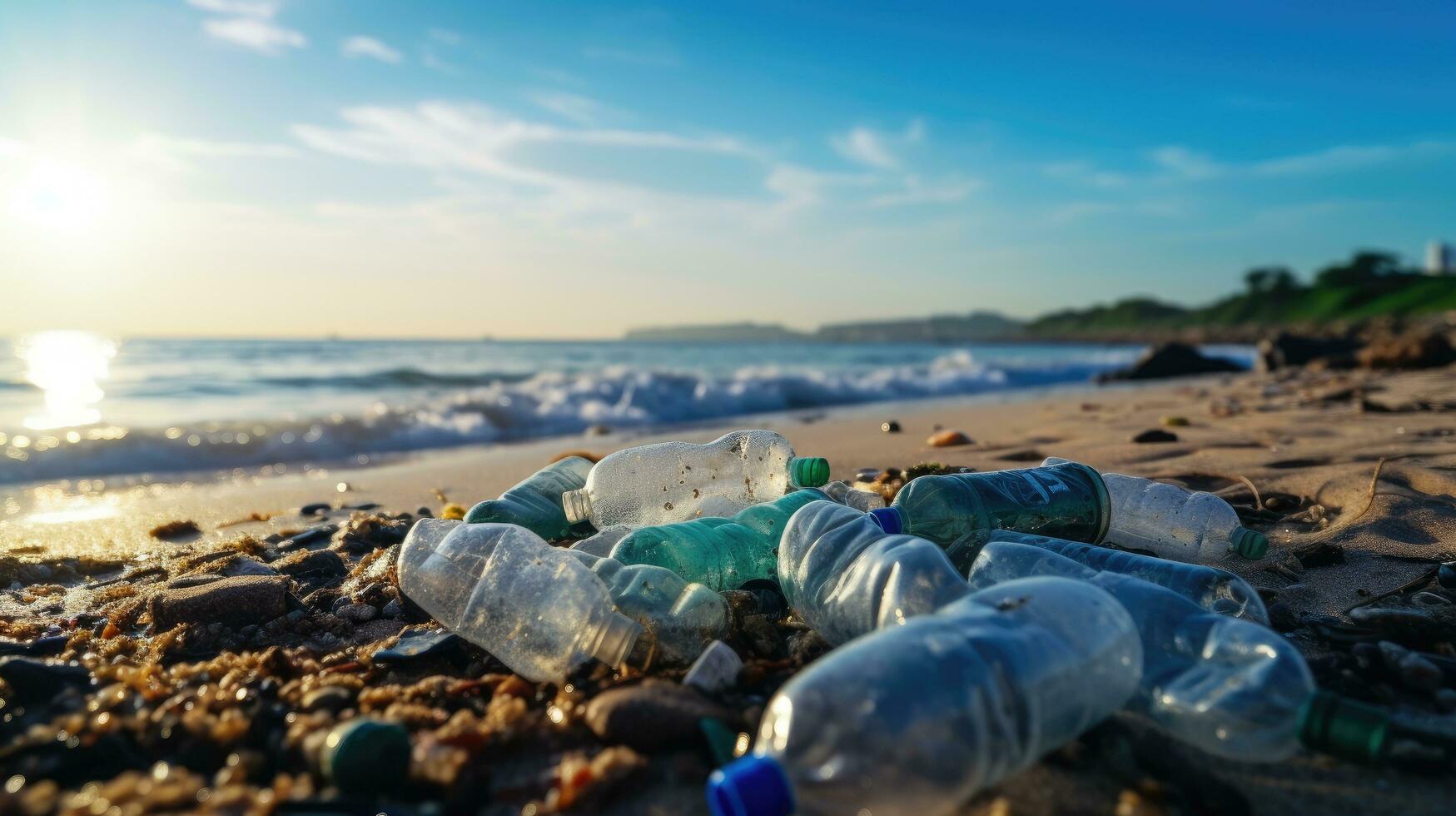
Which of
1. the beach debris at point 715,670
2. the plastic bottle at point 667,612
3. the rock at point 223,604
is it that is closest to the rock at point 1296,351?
the plastic bottle at point 667,612

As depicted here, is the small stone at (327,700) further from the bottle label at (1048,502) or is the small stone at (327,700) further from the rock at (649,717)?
the bottle label at (1048,502)

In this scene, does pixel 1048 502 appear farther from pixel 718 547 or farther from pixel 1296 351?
pixel 1296 351

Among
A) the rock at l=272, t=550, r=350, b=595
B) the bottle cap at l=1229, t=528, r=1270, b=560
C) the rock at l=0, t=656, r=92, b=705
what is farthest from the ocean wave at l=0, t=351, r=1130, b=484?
the bottle cap at l=1229, t=528, r=1270, b=560

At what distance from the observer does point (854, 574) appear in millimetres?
1701

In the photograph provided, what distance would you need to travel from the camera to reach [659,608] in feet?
5.72

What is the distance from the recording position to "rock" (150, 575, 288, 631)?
2.05 metres

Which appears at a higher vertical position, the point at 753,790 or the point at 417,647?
the point at 753,790

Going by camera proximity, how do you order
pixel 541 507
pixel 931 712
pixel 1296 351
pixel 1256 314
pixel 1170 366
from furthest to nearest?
1. pixel 1256 314
2. pixel 1170 366
3. pixel 1296 351
4. pixel 541 507
5. pixel 931 712

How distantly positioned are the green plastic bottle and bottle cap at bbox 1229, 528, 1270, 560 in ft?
3.41

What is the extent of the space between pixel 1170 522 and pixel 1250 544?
1.21 ft

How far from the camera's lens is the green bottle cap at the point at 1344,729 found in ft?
3.92

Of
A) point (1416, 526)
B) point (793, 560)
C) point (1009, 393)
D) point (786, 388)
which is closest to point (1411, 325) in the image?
point (1009, 393)

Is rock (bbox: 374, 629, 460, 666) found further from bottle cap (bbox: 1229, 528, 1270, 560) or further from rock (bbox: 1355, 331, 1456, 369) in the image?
rock (bbox: 1355, 331, 1456, 369)

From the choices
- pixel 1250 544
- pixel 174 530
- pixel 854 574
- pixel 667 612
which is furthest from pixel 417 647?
pixel 174 530
